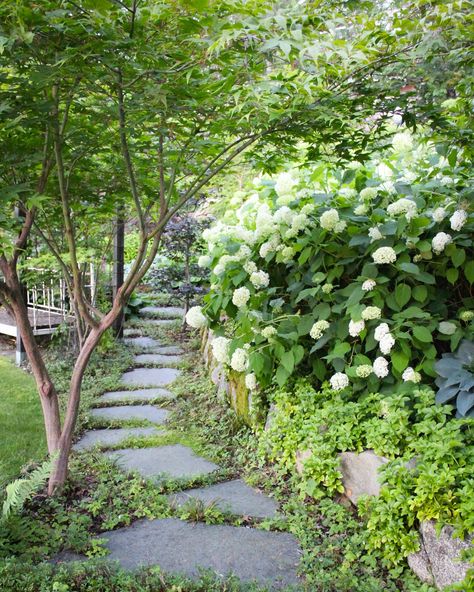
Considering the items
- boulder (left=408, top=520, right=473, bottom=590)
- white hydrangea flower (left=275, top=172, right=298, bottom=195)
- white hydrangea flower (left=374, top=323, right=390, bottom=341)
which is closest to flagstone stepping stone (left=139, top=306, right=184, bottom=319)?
white hydrangea flower (left=275, top=172, right=298, bottom=195)

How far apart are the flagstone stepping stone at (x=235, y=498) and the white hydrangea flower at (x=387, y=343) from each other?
2.99ft

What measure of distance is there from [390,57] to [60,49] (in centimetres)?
118

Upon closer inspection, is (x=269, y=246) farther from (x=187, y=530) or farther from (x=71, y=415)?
(x=187, y=530)

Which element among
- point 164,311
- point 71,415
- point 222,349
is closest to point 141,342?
point 164,311

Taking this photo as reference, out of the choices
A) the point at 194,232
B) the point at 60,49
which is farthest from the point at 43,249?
the point at 60,49

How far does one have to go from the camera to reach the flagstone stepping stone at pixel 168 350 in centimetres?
567

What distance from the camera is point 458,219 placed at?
2508 millimetres

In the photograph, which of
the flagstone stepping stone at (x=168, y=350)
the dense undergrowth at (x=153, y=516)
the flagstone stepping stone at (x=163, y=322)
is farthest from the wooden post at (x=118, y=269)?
the dense undergrowth at (x=153, y=516)

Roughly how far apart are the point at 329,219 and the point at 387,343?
705 millimetres

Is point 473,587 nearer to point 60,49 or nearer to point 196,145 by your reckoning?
point 196,145

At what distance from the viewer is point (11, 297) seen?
2.46m

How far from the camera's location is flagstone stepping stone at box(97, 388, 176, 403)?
4250mm

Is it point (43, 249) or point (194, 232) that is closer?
point (43, 249)

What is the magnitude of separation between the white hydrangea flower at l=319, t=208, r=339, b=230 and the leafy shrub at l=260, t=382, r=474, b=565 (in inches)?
32.8
